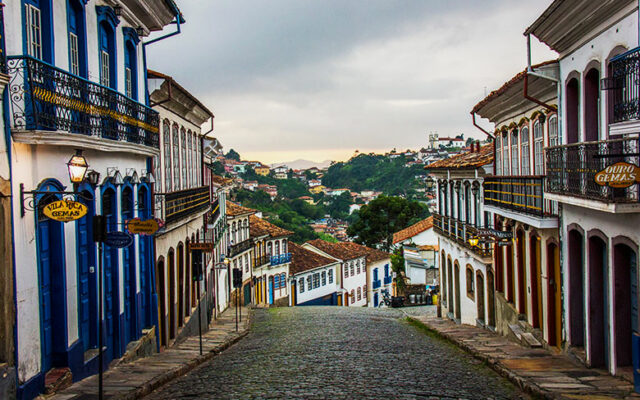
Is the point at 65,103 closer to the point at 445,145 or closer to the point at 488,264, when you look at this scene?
the point at 488,264

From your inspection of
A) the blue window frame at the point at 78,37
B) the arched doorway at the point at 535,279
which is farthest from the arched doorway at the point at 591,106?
the blue window frame at the point at 78,37

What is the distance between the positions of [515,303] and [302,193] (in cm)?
14902

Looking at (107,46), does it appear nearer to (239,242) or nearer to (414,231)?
(239,242)

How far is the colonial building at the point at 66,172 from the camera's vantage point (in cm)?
821

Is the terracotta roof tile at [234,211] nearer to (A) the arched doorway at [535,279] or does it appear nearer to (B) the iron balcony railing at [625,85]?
(A) the arched doorway at [535,279]

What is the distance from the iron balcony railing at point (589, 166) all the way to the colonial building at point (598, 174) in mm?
17

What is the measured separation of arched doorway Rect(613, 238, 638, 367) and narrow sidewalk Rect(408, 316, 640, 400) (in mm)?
493

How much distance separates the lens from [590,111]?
1147cm

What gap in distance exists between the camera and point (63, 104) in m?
9.02

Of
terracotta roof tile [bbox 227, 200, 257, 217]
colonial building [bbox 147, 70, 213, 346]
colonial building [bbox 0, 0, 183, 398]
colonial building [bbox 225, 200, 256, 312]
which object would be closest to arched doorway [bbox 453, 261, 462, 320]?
colonial building [bbox 147, 70, 213, 346]

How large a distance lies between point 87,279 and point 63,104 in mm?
3377

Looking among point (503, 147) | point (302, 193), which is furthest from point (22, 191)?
point (302, 193)

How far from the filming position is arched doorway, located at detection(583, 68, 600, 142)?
446 inches

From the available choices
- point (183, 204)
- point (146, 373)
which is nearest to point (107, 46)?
point (183, 204)
